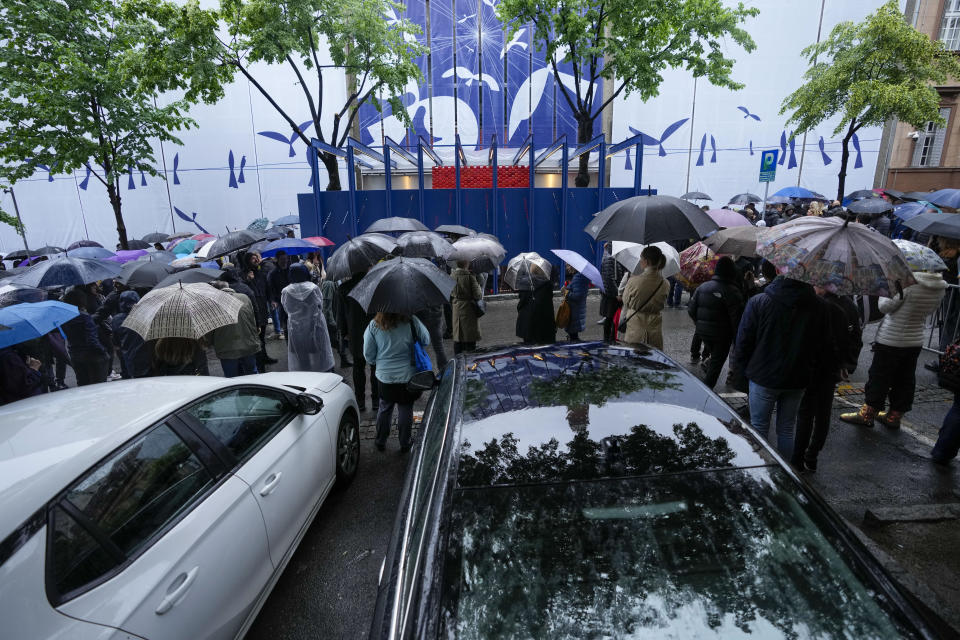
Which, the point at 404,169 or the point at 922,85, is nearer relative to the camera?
the point at 922,85

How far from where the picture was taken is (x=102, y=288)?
304 inches

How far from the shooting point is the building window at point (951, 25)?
2095cm

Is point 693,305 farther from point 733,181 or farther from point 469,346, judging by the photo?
point 733,181

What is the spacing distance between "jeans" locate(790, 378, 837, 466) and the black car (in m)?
2.30

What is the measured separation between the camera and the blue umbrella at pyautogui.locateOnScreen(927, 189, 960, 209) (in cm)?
1132

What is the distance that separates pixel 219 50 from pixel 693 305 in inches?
463

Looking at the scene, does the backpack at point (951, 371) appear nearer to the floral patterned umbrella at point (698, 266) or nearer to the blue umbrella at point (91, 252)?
the floral patterned umbrella at point (698, 266)

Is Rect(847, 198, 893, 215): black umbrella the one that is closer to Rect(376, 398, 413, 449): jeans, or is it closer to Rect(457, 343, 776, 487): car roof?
Rect(457, 343, 776, 487): car roof

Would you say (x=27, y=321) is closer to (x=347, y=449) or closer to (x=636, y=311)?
(x=347, y=449)

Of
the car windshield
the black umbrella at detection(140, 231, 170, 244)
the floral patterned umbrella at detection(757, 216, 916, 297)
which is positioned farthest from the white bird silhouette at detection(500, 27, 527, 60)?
the car windshield

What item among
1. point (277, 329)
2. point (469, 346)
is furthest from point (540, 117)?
point (469, 346)

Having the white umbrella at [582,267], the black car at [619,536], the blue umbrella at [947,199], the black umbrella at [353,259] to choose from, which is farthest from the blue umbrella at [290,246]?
the blue umbrella at [947,199]

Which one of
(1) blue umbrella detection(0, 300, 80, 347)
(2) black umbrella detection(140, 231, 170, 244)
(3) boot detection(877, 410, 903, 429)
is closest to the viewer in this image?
(1) blue umbrella detection(0, 300, 80, 347)

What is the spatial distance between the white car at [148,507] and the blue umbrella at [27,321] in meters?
1.67
